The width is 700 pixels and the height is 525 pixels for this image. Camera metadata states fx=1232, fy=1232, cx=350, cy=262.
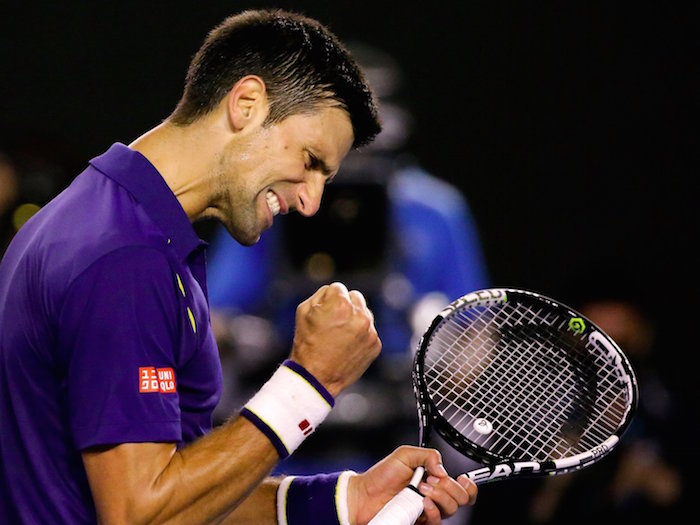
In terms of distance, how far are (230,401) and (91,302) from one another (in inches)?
87.0

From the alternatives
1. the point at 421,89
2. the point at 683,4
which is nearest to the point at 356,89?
the point at 421,89

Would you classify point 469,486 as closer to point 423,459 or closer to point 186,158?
point 423,459

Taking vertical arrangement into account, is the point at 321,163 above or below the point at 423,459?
above

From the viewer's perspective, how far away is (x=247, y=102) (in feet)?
7.55

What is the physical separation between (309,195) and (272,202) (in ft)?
0.24

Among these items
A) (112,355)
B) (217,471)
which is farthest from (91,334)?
(217,471)

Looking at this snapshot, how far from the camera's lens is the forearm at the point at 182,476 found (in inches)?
76.2

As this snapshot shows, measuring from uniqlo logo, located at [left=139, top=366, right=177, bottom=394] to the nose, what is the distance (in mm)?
499

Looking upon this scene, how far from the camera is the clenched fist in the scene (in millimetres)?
2182

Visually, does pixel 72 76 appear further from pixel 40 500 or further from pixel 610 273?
pixel 40 500

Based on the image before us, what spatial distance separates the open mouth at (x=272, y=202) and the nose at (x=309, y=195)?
0.04 meters

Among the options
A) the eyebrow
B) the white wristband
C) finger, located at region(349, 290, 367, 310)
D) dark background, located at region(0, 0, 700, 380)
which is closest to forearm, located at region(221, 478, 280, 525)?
the white wristband

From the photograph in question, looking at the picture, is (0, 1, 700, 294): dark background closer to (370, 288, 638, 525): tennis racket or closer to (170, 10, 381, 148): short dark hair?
(370, 288, 638, 525): tennis racket

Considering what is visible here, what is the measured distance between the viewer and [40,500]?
2.05 meters
